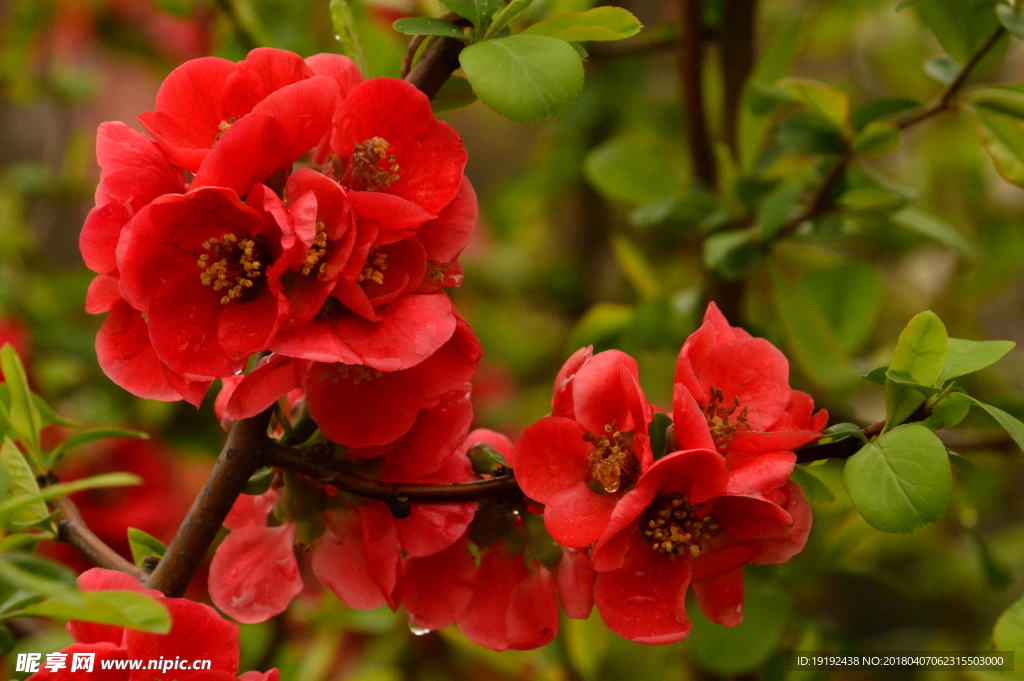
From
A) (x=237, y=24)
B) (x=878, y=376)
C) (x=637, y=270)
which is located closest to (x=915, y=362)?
(x=878, y=376)

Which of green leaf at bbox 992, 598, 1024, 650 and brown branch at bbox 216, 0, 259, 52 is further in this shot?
brown branch at bbox 216, 0, 259, 52

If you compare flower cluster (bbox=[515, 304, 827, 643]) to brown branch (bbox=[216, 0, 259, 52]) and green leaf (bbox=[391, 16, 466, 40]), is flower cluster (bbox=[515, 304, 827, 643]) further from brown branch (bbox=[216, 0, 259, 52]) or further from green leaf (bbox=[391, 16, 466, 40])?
brown branch (bbox=[216, 0, 259, 52])

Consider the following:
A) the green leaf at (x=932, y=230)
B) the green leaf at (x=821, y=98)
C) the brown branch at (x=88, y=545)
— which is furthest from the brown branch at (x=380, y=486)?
the green leaf at (x=932, y=230)

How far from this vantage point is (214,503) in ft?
1.89

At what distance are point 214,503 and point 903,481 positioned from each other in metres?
0.43

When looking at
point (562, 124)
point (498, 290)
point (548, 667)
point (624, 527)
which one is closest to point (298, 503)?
point (624, 527)

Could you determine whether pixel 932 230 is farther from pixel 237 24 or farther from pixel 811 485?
pixel 237 24

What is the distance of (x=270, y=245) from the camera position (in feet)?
1.84

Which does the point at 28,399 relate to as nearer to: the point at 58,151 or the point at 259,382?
the point at 259,382

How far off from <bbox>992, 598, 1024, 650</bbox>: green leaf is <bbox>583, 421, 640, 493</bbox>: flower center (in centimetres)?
26

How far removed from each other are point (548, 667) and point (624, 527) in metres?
0.80

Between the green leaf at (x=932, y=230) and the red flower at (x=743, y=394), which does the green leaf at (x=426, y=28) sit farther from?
the green leaf at (x=932, y=230)

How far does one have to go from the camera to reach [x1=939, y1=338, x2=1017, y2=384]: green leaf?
553 mm

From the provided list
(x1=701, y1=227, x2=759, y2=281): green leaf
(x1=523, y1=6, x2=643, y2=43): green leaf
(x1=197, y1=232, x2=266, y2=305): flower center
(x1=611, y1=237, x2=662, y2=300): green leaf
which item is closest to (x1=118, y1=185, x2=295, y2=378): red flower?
(x1=197, y1=232, x2=266, y2=305): flower center
